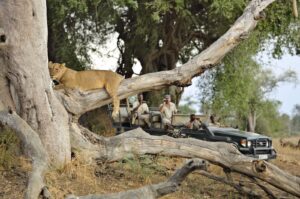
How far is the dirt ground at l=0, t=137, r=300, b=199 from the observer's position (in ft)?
24.1

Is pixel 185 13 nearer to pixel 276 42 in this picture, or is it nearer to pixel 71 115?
pixel 276 42

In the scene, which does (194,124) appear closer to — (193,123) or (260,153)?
(193,123)

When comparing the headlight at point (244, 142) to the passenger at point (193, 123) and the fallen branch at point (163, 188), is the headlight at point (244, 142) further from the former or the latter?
the fallen branch at point (163, 188)

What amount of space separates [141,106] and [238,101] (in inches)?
260

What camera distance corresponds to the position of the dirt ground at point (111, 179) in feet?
24.1

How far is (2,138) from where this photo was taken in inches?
315

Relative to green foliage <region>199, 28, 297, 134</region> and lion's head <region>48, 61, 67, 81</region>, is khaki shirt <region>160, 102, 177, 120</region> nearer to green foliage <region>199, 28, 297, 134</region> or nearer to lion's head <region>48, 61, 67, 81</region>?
lion's head <region>48, 61, 67, 81</region>

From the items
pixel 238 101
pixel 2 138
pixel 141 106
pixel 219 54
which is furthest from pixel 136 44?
pixel 2 138

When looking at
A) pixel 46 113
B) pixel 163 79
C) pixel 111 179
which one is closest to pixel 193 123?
pixel 163 79

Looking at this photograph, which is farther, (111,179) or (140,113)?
(140,113)

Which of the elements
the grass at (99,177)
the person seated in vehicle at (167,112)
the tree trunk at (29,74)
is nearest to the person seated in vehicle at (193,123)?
the person seated in vehicle at (167,112)

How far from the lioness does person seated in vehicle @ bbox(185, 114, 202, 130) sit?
368 centimetres

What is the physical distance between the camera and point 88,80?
8750mm

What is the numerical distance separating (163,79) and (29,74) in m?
2.12
